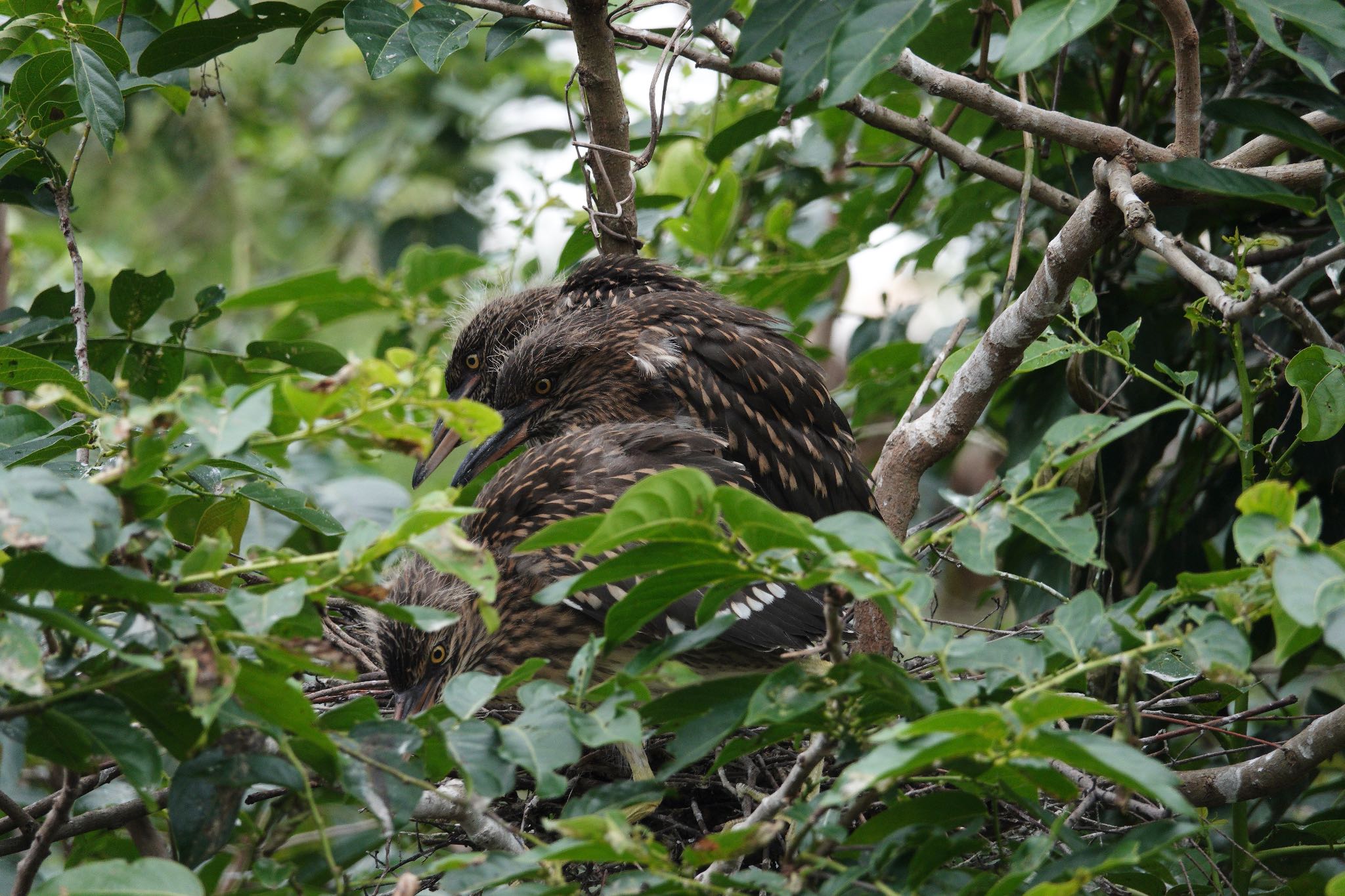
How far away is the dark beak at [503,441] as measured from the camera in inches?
120

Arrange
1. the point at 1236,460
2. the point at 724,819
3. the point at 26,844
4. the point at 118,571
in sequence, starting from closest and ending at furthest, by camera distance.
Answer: the point at 118,571 → the point at 26,844 → the point at 724,819 → the point at 1236,460

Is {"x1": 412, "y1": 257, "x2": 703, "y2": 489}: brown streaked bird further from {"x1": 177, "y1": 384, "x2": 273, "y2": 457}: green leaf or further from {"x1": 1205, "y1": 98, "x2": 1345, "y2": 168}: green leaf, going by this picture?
{"x1": 177, "y1": 384, "x2": 273, "y2": 457}: green leaf

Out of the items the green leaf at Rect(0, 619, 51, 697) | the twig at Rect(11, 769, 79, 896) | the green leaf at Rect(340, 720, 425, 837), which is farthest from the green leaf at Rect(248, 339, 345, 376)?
the green leaf at Rect(0, 619, 51, 697)

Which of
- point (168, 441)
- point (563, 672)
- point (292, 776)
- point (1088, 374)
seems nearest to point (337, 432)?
point (168, 441)

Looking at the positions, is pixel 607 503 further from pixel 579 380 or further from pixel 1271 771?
pixel 1271 771

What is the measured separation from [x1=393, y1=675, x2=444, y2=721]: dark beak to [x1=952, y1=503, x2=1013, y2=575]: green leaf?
1.33 m

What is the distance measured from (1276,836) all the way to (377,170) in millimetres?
4928

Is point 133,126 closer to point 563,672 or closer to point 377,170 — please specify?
point 377,170

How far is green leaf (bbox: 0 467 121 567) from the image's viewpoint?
1069 mm

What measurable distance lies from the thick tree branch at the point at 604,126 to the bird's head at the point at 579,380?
240 millimetres

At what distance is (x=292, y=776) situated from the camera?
125 cm

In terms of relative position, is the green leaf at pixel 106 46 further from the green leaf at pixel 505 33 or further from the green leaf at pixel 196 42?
the green leaf at pixel 505 33

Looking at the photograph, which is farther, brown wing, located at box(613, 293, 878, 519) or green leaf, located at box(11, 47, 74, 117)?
brown wing, located at box(613, 293, 878, 519)

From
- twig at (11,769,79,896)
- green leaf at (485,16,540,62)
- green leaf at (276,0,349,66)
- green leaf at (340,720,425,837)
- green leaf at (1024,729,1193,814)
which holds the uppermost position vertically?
green leaf at (276,0,349,66)
